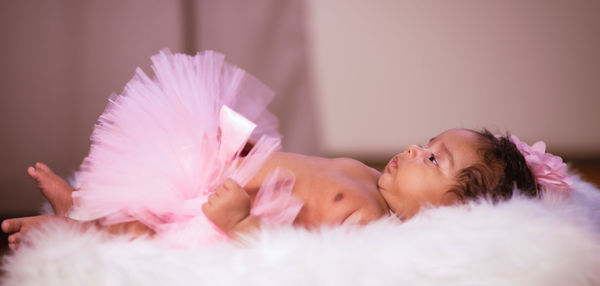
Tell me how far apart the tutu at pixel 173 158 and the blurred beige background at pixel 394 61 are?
0.79 meters

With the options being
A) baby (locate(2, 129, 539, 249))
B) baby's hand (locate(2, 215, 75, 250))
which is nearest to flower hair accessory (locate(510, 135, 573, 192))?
baby (locate(2, 129, 539, 249))

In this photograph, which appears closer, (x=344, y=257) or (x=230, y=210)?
(x=344, y=257)

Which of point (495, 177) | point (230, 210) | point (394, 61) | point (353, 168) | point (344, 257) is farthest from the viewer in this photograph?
point (394, 61)

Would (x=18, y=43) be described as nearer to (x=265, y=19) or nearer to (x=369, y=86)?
(x=265, y=19)

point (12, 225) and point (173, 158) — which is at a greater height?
point (173, 158)

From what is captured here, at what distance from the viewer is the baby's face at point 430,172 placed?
853 mm

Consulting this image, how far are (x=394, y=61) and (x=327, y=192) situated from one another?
1.12 meters

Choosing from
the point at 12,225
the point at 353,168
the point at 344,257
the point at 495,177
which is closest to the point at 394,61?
the point at 353,168

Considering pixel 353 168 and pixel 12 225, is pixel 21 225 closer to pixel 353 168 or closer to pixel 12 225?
pixel 12 225

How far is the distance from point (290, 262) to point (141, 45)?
122 cm

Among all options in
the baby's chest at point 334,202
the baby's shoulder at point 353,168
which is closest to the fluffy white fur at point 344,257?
the baby's chest at point 334,202

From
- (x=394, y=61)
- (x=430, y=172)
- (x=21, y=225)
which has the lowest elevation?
(x=21, y=225)

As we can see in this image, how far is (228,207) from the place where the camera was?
0.68m

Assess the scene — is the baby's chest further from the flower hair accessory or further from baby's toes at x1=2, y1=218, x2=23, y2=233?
baby's toes at x1=2, y1=218, x2=23, y2=233
